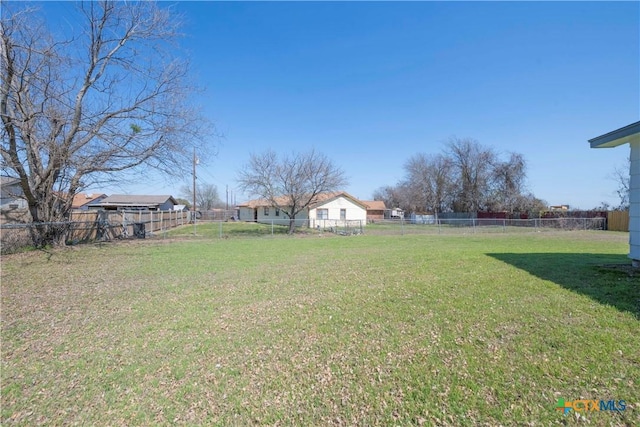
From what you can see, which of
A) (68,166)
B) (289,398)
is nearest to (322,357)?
(289,398)

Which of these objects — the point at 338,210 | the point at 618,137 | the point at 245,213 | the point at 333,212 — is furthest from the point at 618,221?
the point at 245,213

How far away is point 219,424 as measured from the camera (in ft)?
7.25

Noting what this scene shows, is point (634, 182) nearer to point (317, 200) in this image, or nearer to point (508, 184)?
point (317, 200)

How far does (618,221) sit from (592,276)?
26.0m

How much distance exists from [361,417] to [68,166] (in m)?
13.1

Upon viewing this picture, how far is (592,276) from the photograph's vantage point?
6086 mm

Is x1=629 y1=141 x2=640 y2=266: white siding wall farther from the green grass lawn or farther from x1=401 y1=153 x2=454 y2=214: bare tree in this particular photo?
x1=401 y1=153 x2=454 y2=214: bare tree

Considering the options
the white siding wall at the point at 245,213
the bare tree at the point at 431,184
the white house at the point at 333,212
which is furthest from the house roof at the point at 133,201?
the bare tree at the point at 431,184

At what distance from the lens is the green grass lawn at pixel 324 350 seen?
91.7 inches

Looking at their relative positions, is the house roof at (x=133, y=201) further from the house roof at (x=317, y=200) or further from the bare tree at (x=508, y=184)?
the bare tree at (x=508, y=184)

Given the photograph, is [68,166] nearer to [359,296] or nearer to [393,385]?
[359,296]

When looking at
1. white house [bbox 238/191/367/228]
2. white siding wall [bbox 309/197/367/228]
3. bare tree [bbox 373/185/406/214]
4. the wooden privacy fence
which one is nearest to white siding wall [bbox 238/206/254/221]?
white house [bbox 238/191/367/228]

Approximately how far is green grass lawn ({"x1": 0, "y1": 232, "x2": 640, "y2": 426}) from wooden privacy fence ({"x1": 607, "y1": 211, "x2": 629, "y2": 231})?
82.0 feet

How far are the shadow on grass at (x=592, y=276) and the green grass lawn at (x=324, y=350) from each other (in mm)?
59
